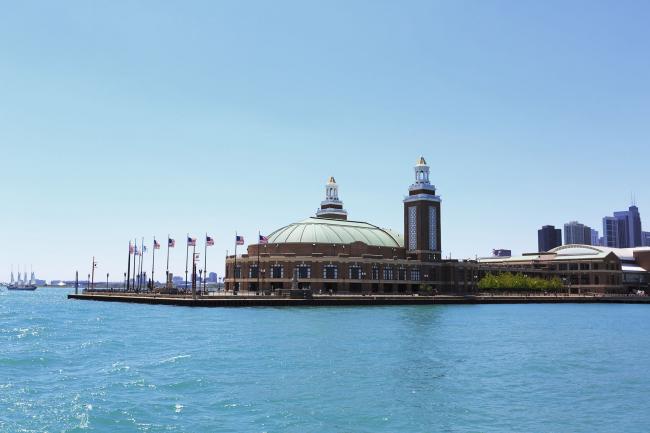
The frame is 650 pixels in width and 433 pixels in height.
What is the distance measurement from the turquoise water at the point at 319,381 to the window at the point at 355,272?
87.9m

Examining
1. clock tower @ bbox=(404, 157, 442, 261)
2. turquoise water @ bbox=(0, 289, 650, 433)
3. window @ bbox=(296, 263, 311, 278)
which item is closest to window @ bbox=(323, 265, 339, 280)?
window @ bbox=(296, 263, 311, 278)

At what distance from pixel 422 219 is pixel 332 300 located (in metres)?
53.1

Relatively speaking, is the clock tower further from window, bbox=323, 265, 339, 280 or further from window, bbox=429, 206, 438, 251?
window, bbox=323, 265, 339, 280

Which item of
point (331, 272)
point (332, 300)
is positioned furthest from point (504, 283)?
point (332, 300)

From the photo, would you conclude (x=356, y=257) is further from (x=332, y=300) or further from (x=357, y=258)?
(x=332, y=300)

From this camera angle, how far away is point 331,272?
158 metres

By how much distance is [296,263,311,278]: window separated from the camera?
511 feet

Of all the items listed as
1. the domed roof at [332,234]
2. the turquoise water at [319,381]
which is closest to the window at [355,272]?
the domed roof at [332,234]

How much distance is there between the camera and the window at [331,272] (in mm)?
157250

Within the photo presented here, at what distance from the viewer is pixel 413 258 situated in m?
176

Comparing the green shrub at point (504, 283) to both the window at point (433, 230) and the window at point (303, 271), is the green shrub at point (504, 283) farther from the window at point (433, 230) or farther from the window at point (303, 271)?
the window at point (303, 271)

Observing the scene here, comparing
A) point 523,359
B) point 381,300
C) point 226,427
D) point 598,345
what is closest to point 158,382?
point 226,427

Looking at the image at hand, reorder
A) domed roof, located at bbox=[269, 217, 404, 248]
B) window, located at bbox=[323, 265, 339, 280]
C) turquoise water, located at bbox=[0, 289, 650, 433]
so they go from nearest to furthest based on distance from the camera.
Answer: turquoise water, located at bbox=[0, 289, 650, 433] → window, located at bbox=[323, 265, 339, 280] → domed roof, located at bbox=[269, 217, 404, 248]

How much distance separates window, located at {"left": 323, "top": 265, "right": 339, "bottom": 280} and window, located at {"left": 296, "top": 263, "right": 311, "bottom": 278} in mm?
3851
